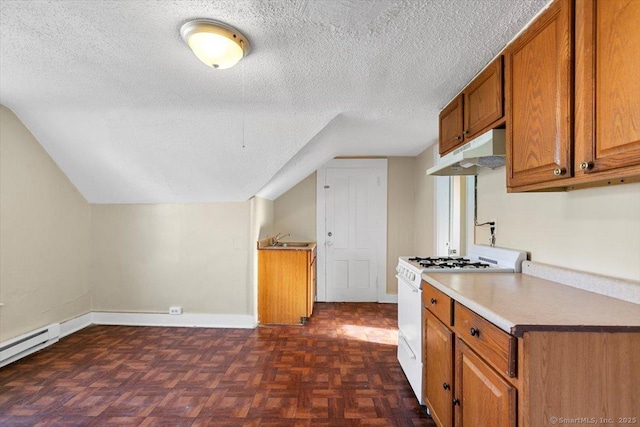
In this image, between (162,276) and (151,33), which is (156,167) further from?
(151,33)

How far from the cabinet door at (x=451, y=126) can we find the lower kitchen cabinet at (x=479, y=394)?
1.35 metres

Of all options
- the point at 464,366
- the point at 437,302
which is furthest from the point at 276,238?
the point at 464,366

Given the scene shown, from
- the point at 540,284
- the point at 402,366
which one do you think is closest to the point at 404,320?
the point at 402,366

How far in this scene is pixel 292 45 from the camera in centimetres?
158

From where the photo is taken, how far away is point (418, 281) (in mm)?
1940

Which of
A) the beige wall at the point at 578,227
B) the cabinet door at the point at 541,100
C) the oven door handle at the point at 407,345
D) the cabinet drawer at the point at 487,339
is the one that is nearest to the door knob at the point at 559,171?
the cabinet door at the point at 541,100

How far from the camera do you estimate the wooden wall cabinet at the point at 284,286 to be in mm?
3539

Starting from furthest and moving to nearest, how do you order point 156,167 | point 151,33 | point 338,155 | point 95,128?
1. point 338,155
2. point 156,167
3. point 95,128
4. point 151,33

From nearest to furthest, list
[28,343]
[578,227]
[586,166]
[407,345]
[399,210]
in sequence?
[586,166]
[578,227]
[407,345]
[28,343]
[399,210]

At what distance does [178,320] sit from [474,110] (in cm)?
347

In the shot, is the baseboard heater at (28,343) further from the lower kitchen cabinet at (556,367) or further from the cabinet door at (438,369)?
the lower kitchen cabinet at (556,367)

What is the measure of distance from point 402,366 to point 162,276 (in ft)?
8.82

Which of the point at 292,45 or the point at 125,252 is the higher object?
the point at 292,45

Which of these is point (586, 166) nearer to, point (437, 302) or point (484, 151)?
point (484, 151)
